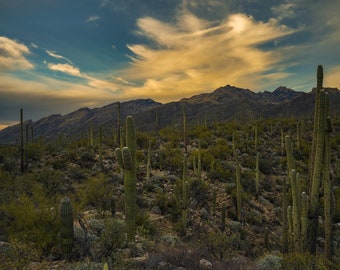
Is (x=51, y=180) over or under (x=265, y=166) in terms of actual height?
over

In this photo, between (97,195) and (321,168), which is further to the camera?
(97,195)

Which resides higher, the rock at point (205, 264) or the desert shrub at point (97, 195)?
the desert shrub at point (97, 195)

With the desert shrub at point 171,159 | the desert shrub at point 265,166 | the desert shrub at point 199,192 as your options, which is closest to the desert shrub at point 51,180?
the desert shrub at point 199,192

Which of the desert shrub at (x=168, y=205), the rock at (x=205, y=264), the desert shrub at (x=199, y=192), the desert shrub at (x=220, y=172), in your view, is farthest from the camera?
the desert shrub at (x=220, y=172)

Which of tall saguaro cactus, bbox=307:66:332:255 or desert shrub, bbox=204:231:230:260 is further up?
tall saguaro cactus, bbox=307:66:332:255

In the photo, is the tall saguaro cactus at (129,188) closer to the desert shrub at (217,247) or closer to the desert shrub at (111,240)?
the desert shrub at (111,240)

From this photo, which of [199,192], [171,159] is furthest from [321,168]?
[171,159]

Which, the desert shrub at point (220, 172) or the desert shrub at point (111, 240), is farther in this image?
the desert shrub at point (220, 172)

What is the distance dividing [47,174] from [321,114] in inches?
475

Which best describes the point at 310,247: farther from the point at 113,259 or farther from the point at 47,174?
the point at 47,174

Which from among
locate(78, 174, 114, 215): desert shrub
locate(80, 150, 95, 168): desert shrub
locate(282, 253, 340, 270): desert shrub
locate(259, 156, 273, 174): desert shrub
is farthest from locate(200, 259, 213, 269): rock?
locate(259, 156, 273, 174): desert shrub

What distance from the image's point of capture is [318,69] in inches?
362

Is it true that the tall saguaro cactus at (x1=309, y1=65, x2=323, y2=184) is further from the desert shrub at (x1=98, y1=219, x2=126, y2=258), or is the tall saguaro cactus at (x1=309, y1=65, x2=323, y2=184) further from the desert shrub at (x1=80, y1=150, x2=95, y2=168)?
the desert shrub at (x1=80, y1=150, x2=95, y2=168)

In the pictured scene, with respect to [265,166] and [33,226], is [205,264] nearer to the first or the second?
[33,226]
